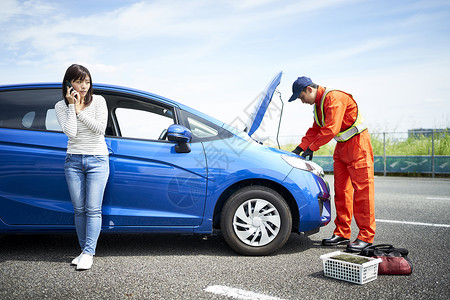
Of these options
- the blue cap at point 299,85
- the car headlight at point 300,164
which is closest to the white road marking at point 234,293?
the car headlight at point 300,164

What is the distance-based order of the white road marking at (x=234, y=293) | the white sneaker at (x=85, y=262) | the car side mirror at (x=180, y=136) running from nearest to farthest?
the white road marking at (x=234, y=293), the white sneaker at (x=85, y=262), the car side mirror at (x=180, y=136)

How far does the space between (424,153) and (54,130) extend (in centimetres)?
1388

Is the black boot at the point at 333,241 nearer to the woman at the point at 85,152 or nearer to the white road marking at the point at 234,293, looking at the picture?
the white road marking at the point at 234,293

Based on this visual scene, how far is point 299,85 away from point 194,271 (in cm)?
227

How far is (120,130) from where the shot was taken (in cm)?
424

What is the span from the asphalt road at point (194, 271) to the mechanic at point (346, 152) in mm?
387

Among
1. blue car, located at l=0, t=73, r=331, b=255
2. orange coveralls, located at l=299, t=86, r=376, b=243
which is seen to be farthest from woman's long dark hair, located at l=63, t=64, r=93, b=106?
orange coveralls, located at l=299, t=86, r=376, b=243

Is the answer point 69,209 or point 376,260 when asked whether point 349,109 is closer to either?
point 376,260

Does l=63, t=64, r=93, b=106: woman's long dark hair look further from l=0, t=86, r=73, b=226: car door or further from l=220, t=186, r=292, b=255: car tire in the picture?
l=220, t=186, r=292, b=255: car tire

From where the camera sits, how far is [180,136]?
3.71 m

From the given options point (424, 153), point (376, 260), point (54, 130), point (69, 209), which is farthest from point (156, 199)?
point (424, 153)

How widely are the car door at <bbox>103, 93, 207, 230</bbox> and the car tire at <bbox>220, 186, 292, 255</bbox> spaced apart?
293mm

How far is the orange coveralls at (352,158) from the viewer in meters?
4.19

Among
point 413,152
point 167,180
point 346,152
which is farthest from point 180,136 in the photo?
point 413,152
